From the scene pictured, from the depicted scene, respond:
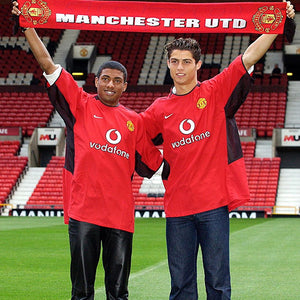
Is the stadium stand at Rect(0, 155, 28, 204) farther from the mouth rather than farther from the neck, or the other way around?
the neck

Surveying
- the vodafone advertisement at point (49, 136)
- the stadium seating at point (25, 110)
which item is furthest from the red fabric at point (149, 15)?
the stadium seating at point (25, 110)

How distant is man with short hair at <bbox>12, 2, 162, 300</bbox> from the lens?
5.04 meters

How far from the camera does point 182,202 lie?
495cm

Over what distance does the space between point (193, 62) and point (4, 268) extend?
674cm

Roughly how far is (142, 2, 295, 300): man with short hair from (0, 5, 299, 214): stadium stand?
21.8 metres

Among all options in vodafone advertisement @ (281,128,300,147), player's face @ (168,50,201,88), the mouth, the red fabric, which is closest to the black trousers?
the mouth

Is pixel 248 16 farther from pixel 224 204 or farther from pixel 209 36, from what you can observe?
pixel 209 36

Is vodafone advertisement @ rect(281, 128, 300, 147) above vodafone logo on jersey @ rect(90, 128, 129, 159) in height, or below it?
below

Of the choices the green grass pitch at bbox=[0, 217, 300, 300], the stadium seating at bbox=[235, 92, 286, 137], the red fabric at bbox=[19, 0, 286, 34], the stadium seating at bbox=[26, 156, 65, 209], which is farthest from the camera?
the stadium seating at bbox=[235, 92, 286, 137]

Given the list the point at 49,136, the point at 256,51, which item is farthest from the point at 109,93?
the point at 49,136

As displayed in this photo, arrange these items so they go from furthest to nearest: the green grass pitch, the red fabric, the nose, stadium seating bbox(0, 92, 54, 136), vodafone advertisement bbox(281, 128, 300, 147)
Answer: stadium seating bbox(0, 92, 54, 136) < vodafone advertisement bbox(281, 128, 300, 147) < the green grass pitch < the red fabric < the nose

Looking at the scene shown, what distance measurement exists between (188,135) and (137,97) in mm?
31118

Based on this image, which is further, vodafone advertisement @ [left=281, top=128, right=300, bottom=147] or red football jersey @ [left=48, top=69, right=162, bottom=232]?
vodafone advertisement @ [left=281, top=128, right=300, bottom=147]

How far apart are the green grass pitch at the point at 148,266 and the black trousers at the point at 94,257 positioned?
2634mm
